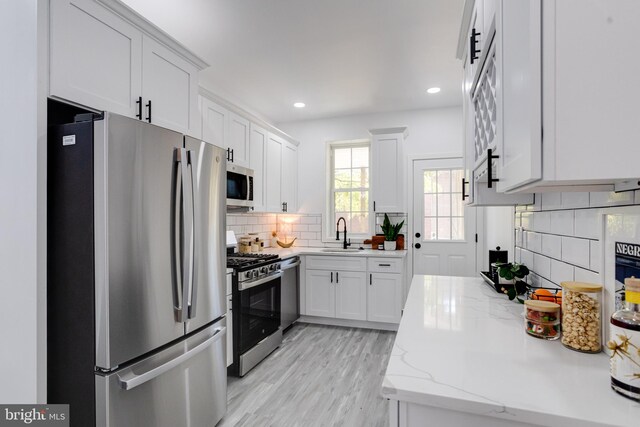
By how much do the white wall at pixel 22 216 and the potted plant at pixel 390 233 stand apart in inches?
137

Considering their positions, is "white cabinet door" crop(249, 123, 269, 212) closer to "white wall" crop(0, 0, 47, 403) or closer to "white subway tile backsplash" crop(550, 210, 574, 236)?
"white wall" crop(0, 0, 47, 403)

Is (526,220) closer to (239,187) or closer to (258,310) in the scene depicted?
(258,310)

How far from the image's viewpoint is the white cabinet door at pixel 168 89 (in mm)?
1905

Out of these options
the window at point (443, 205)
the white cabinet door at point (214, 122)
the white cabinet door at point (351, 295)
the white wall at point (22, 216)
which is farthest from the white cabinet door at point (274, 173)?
the white wall at point (22, 216)

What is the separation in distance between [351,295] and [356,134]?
2222 mm

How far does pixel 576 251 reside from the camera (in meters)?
1.26

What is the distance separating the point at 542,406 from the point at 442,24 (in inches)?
99.6

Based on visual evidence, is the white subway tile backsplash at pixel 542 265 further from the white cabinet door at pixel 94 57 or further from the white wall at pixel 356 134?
the white wall at pixel 356 134

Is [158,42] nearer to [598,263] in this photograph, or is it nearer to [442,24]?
[442,24]

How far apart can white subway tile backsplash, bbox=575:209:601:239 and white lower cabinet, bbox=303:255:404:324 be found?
8.40 ft

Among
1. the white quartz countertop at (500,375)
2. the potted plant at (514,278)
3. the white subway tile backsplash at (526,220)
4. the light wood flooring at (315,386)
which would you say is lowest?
the light wood flooring at (315,386)

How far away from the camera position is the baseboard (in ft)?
12.6

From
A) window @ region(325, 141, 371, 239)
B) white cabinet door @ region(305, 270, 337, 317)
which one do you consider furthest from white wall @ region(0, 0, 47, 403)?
window @ region(325, 141, 371, 239)

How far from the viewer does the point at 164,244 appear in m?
1.59
